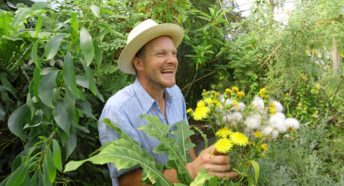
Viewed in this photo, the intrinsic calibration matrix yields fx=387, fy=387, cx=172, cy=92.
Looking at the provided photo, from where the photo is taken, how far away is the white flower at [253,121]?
1.29 meters

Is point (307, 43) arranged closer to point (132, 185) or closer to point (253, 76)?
point (253, 76)

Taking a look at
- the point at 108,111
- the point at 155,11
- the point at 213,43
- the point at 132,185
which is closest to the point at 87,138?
the point at 108,111

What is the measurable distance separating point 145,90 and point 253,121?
2.97 ft

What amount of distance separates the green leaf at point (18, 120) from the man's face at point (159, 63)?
76 cm

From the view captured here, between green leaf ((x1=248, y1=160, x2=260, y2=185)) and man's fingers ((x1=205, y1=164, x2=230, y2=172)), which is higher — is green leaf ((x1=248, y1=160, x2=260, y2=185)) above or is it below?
above

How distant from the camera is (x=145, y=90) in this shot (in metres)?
2.10

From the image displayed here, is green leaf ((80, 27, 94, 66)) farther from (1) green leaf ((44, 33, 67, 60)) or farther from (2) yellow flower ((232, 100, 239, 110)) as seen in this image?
(2) yellow flower ((232, 100, 239, 110))

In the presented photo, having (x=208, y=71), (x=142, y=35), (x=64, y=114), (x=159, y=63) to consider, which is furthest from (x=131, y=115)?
(x=208, y=71)

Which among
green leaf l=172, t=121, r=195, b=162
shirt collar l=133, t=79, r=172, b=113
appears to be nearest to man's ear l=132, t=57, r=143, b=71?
shirt collar l=133, t=79, r=172, b=113

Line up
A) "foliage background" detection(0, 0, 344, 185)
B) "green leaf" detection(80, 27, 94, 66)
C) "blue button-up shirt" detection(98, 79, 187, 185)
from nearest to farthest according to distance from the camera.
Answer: "green leaf" detection(80, 27, 94, 66) → "foliage background" detection(0, 0, 344, 185) → "blue button-up shirt" detection(98, 79, 187, 185)

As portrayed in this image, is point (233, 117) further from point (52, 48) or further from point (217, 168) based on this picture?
point (52, 48)

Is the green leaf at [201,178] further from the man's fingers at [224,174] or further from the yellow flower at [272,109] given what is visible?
the yellow flower at [272,109]

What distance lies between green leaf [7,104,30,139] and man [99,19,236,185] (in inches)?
15.1

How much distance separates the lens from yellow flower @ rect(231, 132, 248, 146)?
1231 mm
